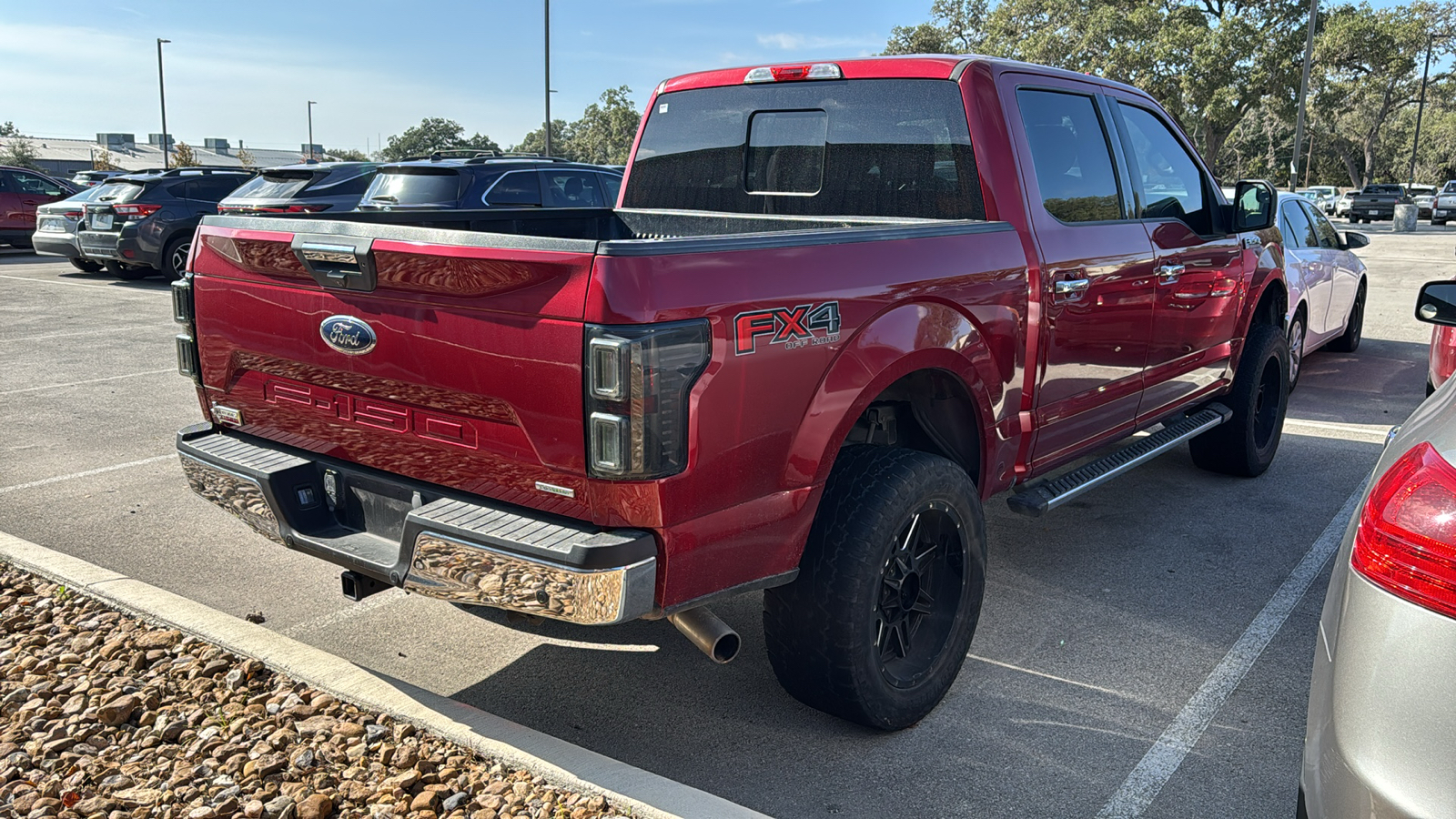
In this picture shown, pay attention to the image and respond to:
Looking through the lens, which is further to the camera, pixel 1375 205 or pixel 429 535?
pixel 1375 205

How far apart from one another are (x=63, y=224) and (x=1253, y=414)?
1655 cm

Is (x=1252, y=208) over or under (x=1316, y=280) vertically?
over

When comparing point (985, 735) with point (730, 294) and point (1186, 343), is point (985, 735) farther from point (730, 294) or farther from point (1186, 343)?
point (1186, 343)

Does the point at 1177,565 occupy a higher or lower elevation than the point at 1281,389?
lower

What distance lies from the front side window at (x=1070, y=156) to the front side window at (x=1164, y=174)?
32 centimetres

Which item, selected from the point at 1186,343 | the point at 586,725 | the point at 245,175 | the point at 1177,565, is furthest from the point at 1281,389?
the point at 245,175

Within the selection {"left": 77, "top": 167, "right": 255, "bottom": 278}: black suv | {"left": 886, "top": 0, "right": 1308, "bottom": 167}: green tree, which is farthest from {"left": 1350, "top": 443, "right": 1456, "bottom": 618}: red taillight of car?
{"left": 886, "top": 0, "right": 1308, "bottom": 167}: green tree

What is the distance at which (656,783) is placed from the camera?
9.32ft

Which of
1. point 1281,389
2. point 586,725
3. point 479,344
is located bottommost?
point 586,725

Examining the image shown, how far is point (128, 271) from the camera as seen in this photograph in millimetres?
17578

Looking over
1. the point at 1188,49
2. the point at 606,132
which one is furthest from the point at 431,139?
the point at 1188,49

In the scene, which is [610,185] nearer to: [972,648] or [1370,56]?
[972,648]

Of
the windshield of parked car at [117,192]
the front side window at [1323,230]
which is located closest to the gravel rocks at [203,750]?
the front side window at [1323,230]

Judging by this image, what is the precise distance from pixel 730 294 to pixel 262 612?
2.63 meters
